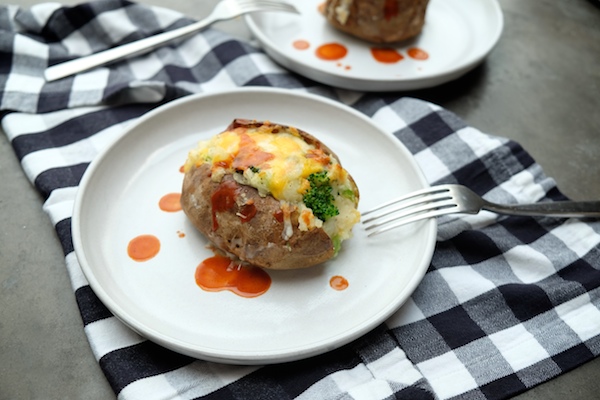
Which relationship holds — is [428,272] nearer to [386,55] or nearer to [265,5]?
[386,55]

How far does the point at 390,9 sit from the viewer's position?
3.17 meters

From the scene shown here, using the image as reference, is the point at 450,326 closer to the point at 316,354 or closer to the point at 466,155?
the point at 316,354

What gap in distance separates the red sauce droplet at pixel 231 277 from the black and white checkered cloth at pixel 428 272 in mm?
266

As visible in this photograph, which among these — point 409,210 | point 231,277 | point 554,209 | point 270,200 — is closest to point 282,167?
point 270,200

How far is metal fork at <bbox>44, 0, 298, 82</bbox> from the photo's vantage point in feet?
9.96

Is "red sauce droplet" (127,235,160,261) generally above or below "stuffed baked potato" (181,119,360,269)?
below

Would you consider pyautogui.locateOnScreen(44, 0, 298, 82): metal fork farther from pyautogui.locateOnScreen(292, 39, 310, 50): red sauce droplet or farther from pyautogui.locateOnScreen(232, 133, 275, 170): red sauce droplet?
pyautogui.locateOnScreen(232, 133, 275, 170): red sauce droplet

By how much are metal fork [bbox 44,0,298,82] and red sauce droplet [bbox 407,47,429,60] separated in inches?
27.3

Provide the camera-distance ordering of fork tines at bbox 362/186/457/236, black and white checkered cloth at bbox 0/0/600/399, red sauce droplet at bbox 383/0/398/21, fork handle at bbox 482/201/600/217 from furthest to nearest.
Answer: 1. red sauce droplet at bbox 383/0/398/21
2. fork handle at bbox 482/201/600/217
3. fork tines at bbox 362/186/457/236
4. black and white checkered cloth at bbox 0/0/600/399

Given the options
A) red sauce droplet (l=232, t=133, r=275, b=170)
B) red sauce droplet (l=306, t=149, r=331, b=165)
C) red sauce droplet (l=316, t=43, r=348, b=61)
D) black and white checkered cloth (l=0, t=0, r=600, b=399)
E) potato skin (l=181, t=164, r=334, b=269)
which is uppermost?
red sauce droplet (l=232, t=133, r=275, b=170)

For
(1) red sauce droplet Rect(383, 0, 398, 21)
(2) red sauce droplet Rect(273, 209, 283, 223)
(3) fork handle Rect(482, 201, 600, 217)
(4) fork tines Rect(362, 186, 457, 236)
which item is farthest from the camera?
(1) red sauce droplet Rect(383, 0, 398, 21)

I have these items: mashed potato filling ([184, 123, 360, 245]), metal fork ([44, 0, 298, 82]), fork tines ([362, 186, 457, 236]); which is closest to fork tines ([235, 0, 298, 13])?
metal fork ([44, 0, 298, 82])

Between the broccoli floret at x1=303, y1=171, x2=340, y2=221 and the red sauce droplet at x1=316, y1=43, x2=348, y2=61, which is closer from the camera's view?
the broccoli floret at x1=303, y1=171, x2=340, y2=221

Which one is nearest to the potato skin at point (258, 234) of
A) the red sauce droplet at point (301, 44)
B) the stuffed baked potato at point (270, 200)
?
the stuffed baked potato at point (270, 200)
